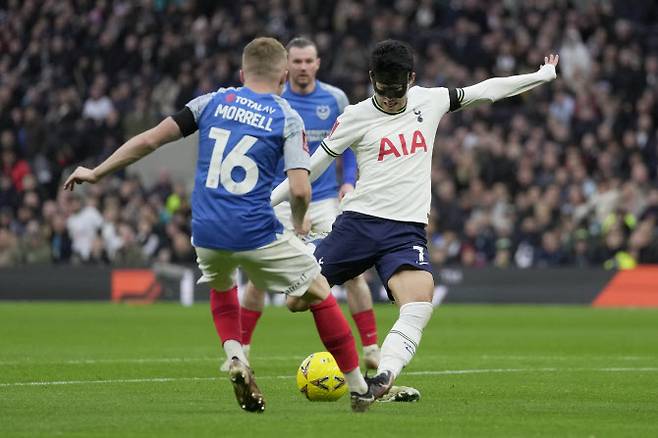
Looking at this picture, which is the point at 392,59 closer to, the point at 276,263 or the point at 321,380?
the point at 276,263

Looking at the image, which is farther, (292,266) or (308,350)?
(308,350)

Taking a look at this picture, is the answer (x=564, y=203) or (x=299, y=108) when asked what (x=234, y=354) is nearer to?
(x=299, y=108)

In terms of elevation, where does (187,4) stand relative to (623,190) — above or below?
above

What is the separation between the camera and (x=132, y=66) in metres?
32.1

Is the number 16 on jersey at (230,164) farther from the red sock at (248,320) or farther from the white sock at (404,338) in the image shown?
the red sock at (248,320)

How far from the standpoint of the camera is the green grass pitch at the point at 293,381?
7.81m

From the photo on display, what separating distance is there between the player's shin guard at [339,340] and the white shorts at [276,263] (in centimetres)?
23

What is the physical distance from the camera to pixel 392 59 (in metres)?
8.95

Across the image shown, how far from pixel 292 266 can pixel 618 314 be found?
46.2 feet

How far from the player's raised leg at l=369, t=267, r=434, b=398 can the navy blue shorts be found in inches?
3.0

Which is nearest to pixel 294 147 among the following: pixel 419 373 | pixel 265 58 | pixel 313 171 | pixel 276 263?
pixel 265 58

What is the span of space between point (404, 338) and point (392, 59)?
177 cm

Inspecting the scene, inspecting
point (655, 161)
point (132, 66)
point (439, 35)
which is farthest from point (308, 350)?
point (132, 66)

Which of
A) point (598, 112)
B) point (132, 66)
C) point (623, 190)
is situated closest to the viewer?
point (623, 190)
